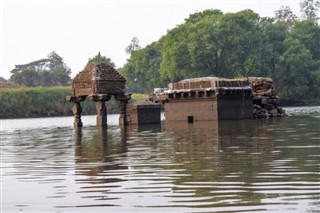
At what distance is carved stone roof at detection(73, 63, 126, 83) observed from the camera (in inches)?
1494

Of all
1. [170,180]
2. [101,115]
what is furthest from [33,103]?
[170,180]

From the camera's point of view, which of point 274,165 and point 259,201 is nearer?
point 259,201

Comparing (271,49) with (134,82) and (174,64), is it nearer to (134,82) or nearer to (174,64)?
(174,64)

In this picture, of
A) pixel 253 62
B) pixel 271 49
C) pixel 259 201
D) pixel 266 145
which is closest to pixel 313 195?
pixel 259 201

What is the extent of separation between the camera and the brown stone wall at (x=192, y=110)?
3916 cm

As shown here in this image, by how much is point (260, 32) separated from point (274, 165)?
81.9 metres

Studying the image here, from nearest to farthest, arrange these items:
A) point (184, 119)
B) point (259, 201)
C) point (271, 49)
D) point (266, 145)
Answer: point (259, 201) → point (266, 145) → point (184, 119) → point (271, 49)

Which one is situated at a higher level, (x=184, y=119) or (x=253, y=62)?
(x=253, y=62)

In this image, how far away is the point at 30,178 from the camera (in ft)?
39.7

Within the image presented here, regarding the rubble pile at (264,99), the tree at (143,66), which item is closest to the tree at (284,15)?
the tree at (143,66)

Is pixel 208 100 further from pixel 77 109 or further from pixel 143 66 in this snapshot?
pixel 143 66

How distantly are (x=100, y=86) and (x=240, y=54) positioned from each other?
49366 mm

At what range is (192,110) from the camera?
4034cm

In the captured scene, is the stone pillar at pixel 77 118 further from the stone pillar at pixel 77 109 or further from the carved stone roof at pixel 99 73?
the carved stone roof at pixel 99 73
